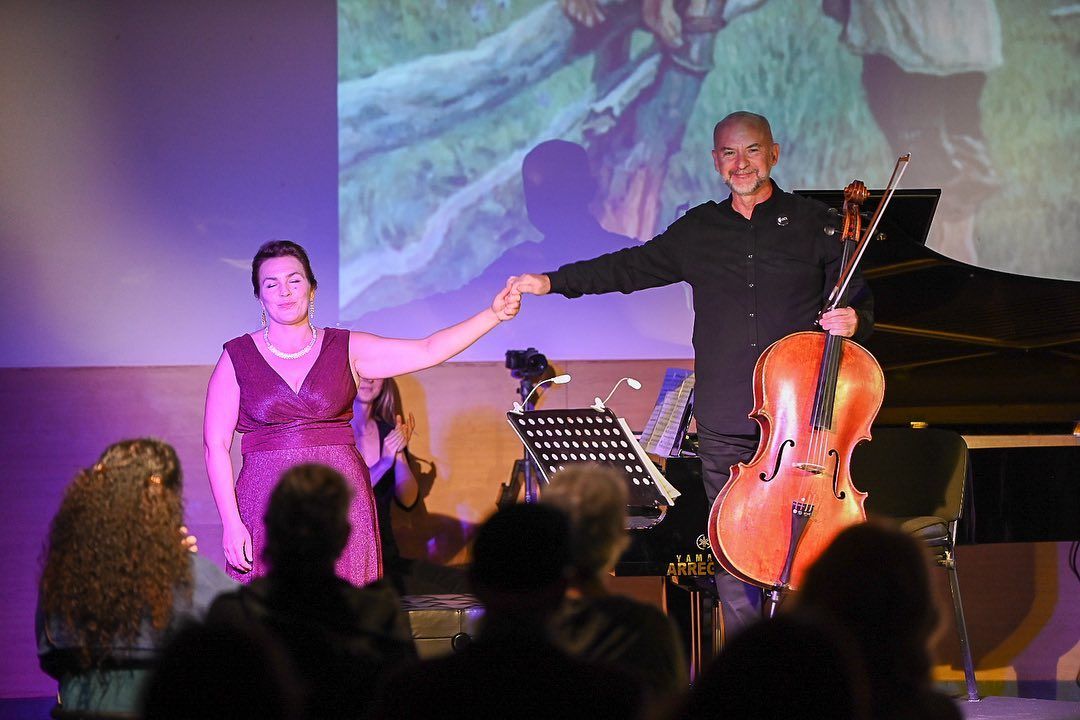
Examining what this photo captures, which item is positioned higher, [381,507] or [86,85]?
[86,85]

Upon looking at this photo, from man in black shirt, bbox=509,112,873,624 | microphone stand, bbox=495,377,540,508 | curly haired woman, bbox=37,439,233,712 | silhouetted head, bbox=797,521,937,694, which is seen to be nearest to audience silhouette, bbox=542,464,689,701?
silhouetted head, bbox=797,521,937,694

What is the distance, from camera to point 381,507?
17.6 ft

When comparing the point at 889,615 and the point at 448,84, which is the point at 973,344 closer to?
the point at 448,84

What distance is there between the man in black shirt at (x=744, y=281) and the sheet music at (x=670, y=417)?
452 mm

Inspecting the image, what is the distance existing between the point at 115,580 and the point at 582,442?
1754 mm

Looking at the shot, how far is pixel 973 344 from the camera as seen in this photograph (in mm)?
4863

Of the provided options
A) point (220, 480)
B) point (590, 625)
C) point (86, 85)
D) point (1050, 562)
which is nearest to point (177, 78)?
point (86, 85)

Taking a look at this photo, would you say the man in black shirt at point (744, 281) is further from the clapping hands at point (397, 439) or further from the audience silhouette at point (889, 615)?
the audience silhouette at point (889, 615)

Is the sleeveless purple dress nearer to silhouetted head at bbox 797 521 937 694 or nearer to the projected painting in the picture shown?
the projected painting

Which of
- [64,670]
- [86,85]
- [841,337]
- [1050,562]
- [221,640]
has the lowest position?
[1050,562]

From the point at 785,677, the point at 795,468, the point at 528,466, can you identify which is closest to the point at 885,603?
the point at 785,677

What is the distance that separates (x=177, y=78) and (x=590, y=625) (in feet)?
13.9

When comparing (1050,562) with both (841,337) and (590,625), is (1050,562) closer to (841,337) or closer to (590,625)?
(841,337)

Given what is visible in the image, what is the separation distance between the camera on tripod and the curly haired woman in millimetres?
2870
